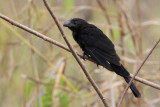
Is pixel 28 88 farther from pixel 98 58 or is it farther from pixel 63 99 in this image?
pixel 98 58

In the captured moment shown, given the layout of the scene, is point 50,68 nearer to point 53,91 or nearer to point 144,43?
point 53,91

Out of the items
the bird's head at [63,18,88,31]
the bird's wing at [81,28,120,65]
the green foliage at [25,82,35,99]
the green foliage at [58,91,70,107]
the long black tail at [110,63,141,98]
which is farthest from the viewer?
the green foliage at [25,82,35,99]

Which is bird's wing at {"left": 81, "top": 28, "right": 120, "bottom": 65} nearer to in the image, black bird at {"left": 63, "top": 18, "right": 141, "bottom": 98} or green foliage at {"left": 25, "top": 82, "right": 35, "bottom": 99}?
black bird at {"left": 63, "top": 18, "right": 141, "bottom": 98}

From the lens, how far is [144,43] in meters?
4.12

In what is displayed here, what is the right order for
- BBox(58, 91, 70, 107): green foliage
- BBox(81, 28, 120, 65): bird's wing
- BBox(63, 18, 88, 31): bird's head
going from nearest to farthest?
BBox(81, 28, 120, 65): bird's wing
BBox(63, 18, 88, 31): bird's head
BBox(58, 91, 70, 107): green foliage

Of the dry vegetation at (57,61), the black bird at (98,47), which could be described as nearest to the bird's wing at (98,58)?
the black bird at (98,47)

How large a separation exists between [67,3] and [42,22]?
307mm

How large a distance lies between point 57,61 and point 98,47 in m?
0.72

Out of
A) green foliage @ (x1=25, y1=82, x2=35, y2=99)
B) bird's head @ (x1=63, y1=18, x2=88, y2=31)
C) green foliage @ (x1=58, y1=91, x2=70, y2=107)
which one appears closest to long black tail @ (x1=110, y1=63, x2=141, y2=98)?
bird's head @ (x1=63, y1=18, x2=88, y2=31)

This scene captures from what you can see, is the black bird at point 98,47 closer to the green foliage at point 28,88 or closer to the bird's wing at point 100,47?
the bird's wing at point 100,47

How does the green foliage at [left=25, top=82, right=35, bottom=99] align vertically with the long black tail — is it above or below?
below

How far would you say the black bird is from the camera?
2521 mm

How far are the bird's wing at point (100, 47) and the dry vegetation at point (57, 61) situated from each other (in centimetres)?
40

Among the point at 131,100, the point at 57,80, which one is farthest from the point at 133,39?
the point at 57,80
